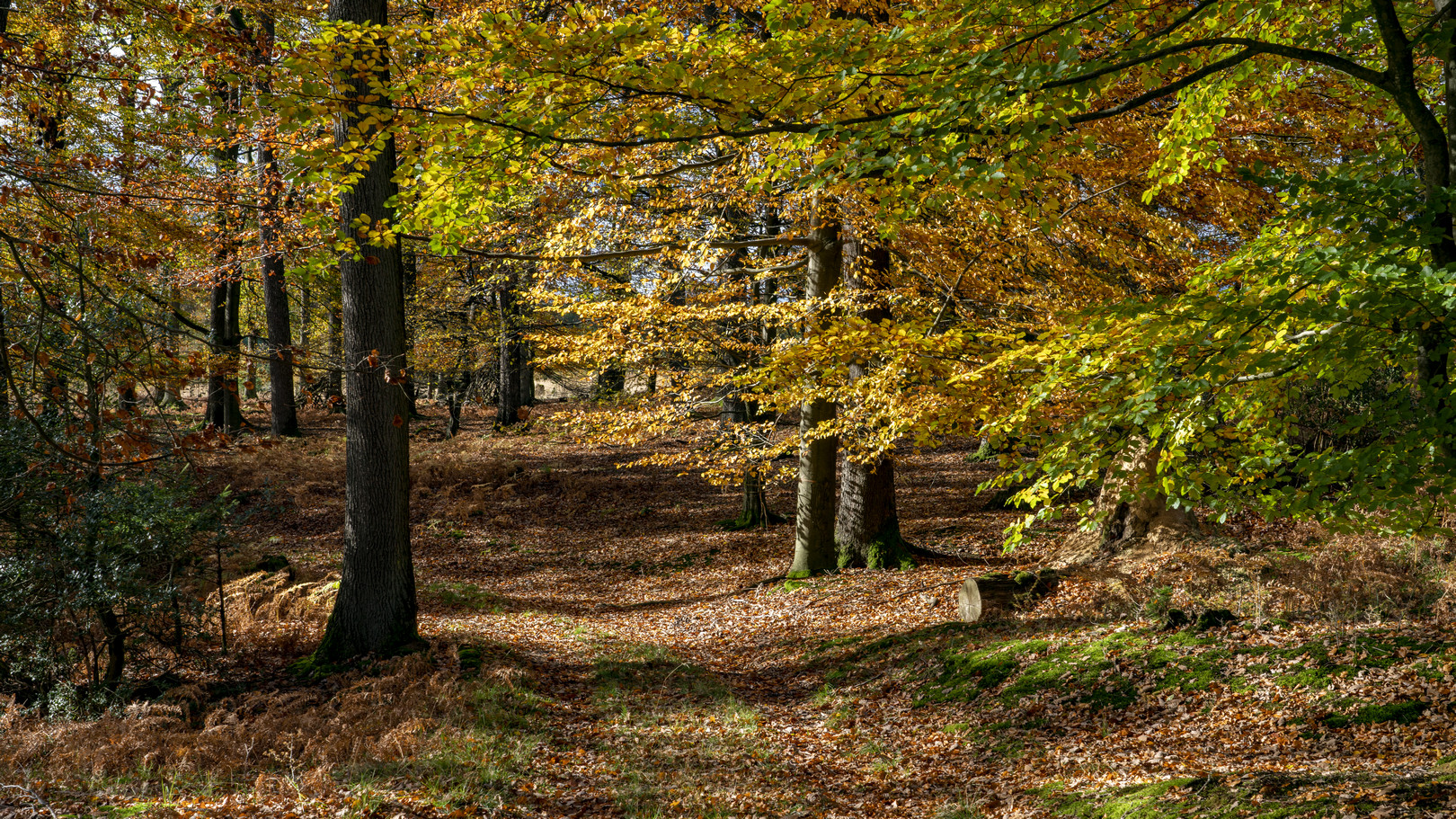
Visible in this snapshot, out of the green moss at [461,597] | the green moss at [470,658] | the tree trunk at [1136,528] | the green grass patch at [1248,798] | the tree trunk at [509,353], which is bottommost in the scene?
the green moss at [461,597]

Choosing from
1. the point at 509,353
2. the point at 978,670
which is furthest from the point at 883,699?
the point at 509,353

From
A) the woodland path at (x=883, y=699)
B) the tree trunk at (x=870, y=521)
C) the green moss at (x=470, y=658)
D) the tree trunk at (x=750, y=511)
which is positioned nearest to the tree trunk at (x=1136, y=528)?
the woodland path at (x=883, y=699)

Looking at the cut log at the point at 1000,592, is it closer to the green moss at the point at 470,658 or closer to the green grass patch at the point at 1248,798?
the green grass patch at the point at 1248,798

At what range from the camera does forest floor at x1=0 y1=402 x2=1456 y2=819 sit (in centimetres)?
524

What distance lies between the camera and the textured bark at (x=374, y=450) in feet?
26.6

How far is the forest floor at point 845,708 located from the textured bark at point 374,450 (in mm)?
636

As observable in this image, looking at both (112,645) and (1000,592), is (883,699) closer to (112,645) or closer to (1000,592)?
(1000,592)

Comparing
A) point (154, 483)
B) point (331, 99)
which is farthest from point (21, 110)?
point (331, 99)

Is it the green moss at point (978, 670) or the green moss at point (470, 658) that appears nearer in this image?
the green moss at point (978, 670)

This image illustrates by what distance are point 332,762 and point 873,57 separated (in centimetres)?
574

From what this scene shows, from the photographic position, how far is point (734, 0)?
9414 millimetres

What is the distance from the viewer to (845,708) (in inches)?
315

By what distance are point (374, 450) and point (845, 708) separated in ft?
16.9

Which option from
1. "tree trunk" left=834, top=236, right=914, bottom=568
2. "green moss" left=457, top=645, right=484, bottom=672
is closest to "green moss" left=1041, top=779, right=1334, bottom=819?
"green moss" left=457, top=645, right=484, bottom=672
